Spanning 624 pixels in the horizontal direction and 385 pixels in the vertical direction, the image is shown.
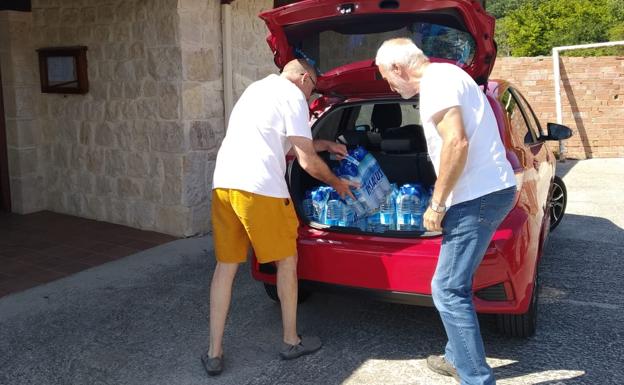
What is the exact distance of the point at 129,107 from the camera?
6.10 m

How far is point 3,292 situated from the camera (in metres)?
4.54

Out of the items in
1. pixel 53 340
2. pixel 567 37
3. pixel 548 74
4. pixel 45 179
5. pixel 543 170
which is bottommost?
pixel 53 340

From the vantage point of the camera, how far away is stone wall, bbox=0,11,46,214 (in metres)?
6.64

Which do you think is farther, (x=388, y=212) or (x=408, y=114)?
(x=408, y=114)

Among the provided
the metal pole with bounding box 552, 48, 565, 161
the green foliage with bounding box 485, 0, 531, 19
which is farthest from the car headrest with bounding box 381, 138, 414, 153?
the green foliage with bounding box 485, 0, 531, 19

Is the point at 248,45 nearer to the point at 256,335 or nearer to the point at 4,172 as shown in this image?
the point at 4,172

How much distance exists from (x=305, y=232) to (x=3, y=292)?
96.7 inches

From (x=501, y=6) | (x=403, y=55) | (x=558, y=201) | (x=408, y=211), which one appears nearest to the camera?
(x=403, y=55)

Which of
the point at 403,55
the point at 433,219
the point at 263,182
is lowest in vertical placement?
the point at 433,219

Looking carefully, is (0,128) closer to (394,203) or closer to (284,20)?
(284,20)

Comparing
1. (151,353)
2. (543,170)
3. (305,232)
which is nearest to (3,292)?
(151,353)

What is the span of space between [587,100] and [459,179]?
8.82 meters

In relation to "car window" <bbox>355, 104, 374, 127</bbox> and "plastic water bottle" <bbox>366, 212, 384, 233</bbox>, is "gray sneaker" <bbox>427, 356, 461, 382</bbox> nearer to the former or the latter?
"plastic water bottle" <bbox>366, 212, 384, 233</bbox>

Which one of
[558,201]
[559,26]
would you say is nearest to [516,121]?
[558,201]
